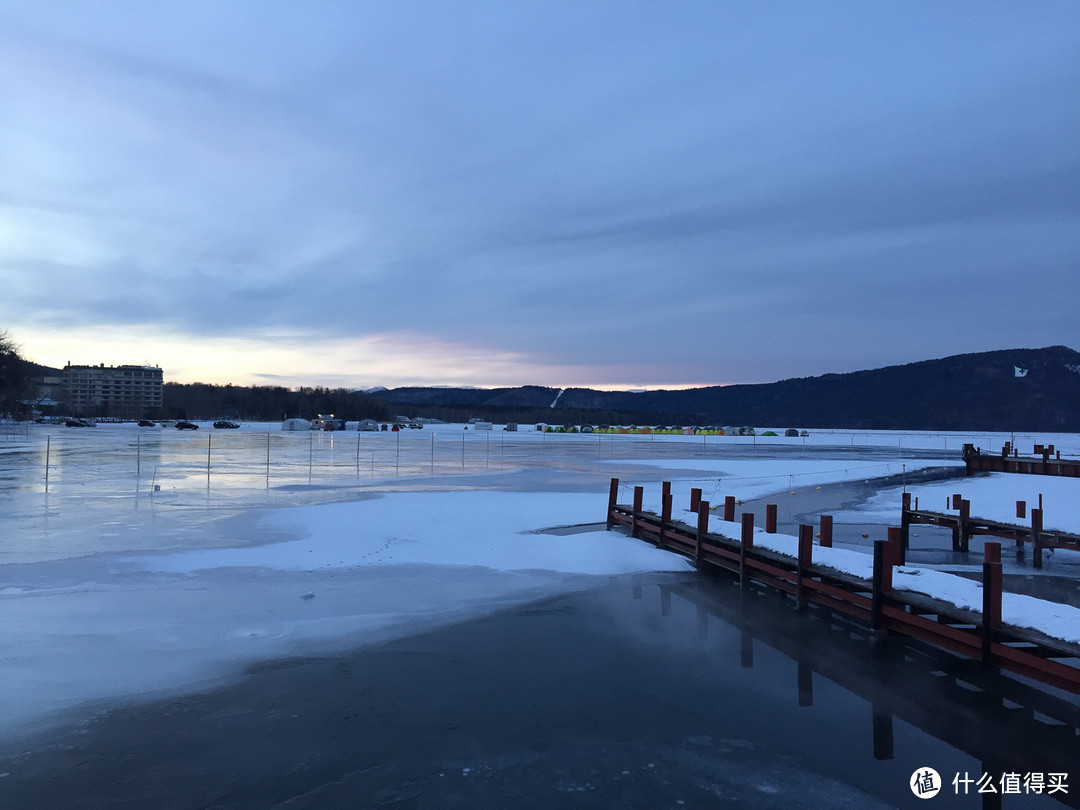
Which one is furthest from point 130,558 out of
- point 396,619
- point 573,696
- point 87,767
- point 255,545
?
point 573,696

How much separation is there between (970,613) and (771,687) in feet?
9.33

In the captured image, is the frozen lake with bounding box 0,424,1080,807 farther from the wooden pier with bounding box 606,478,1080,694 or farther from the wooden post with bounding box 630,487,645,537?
the wooden post with bounding box 630,487,645,537

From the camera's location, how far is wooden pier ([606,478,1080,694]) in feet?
25.2

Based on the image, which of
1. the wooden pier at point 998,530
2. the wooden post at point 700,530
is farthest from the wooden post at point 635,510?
the wooden pier at point 998,530

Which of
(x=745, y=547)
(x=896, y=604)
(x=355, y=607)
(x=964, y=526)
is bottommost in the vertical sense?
(x=355, y=607)

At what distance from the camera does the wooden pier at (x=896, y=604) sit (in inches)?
303

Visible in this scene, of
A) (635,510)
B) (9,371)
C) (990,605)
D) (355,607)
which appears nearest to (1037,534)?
(635,510)

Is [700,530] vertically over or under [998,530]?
over

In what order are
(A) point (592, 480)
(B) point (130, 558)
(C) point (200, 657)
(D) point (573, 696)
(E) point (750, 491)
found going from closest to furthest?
1. (D) point (573, 696)
2. (C) point (200, 657)
3. (B) point (130, 558)
4. (E) point (750, 491)
5. (A) point (592, 480)

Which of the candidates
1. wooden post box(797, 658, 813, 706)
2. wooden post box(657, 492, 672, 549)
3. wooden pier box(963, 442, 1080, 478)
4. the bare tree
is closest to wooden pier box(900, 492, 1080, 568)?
wooden post box(657, 492, 672, 549)

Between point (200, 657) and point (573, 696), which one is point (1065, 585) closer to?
point (573, 696)

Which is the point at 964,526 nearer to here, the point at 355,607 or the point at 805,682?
the point at 805,682

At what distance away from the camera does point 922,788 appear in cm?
577

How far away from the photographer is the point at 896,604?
9.73 metres
